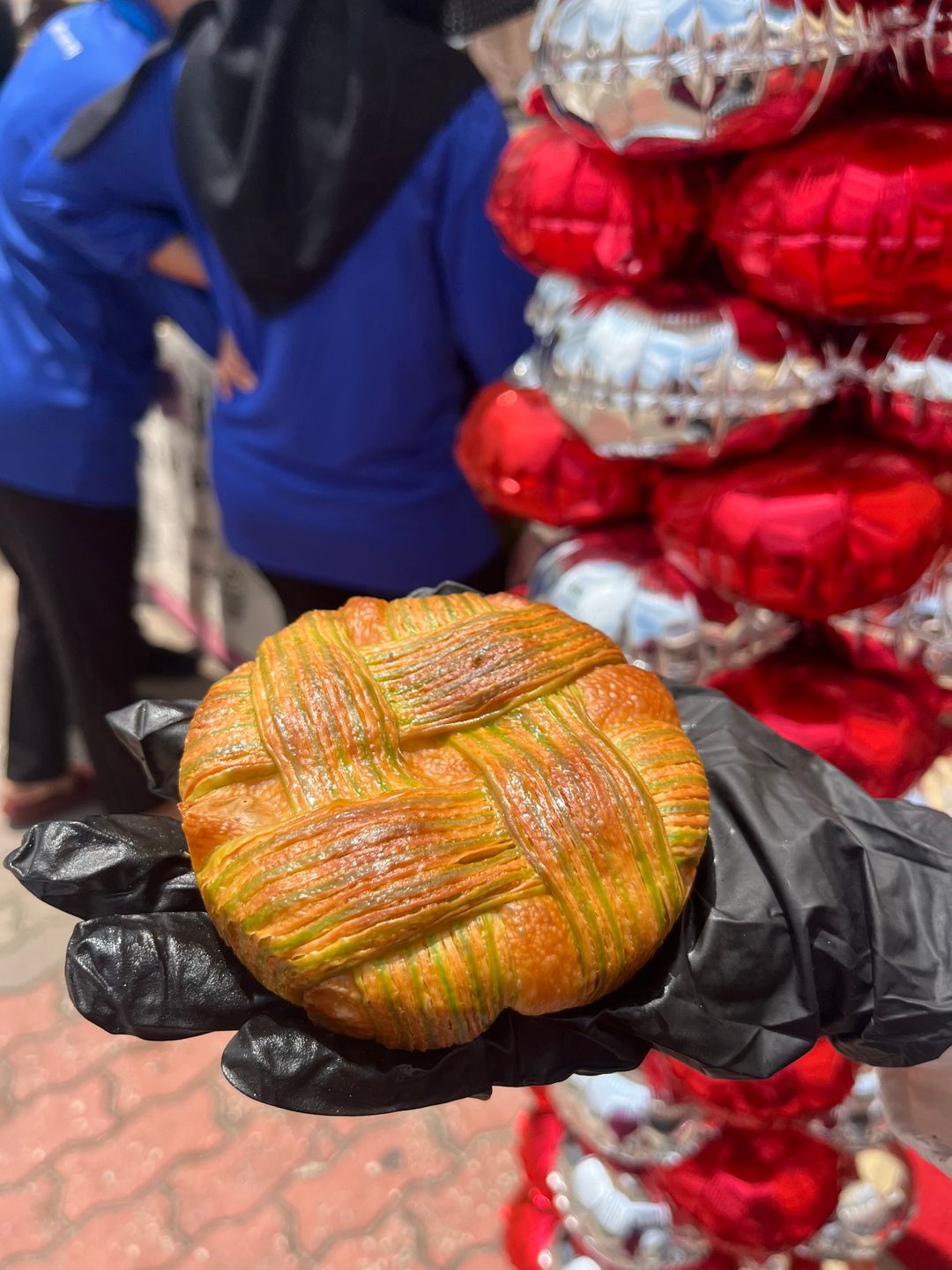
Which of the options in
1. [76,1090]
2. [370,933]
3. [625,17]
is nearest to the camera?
[370,933]

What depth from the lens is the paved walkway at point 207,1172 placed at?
1.25 m

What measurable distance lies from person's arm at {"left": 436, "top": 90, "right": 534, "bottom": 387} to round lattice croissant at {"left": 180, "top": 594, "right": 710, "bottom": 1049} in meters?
0.67

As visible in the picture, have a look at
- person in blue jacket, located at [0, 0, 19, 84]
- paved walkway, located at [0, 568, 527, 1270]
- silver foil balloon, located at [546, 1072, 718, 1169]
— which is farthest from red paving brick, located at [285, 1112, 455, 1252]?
person in blue jacket, located at [0, 0, 19, 84]

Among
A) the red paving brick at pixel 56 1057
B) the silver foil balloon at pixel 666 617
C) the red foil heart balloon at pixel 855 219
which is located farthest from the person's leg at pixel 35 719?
the red foil heart balloon at pixel 855 219

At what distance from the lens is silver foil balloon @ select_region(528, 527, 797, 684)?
760mm

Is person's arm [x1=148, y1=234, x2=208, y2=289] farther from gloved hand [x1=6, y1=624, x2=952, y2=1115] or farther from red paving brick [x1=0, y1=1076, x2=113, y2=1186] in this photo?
red paving brick [x1=0, y1=1076, x2=113, y2=1186]

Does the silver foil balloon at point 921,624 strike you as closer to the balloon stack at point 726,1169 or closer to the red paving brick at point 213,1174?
the balloon stack at point 726,1169

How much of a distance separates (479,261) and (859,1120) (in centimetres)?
97

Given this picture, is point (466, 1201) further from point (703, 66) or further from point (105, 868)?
point (703, 66)

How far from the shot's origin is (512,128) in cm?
123

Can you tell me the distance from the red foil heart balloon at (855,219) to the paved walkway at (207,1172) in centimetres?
126

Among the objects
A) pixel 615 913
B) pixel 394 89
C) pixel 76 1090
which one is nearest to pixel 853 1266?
pixel 615 913

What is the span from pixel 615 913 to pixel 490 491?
19.2 inches

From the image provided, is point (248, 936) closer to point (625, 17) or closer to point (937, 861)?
point (937, 861)
